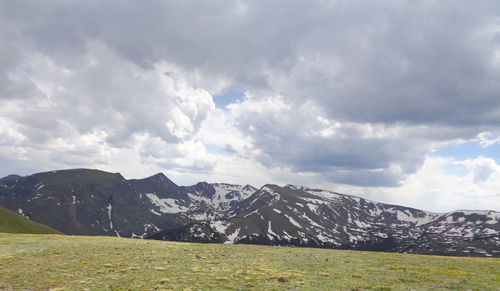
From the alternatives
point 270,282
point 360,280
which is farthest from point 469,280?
point 270,282

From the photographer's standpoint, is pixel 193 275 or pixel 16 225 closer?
pixel 193 275

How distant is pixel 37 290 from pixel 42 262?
11850mm

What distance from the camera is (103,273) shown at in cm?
2309

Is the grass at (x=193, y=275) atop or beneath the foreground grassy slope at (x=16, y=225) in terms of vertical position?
atop

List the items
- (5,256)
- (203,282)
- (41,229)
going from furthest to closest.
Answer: (41,229) → (5,256) → (203,282)

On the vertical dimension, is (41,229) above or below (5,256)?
below

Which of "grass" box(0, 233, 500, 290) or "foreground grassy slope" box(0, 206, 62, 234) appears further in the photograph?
"foreground grassy slope" box(0, 206, 62, 234)

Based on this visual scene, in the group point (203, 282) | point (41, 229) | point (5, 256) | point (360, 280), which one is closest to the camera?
point (203, 282)

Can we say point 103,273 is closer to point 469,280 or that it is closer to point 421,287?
point 421,287

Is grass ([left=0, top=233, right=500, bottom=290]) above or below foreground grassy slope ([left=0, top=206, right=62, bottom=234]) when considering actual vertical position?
above

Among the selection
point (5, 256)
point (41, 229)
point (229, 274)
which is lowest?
point (41, 229)

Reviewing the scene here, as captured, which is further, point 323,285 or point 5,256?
point 5,256

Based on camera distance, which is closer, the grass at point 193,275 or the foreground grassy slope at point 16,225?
the grass at point 193,275

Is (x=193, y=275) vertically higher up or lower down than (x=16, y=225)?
higher up
